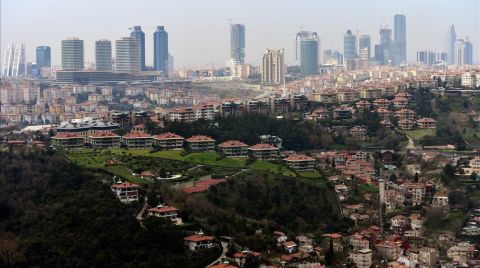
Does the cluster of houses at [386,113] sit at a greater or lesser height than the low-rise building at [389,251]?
greater

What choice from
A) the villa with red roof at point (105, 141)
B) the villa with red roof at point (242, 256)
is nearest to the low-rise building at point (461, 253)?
the villa with red roof at point (242, 256)

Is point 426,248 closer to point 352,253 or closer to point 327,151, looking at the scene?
point 352,253

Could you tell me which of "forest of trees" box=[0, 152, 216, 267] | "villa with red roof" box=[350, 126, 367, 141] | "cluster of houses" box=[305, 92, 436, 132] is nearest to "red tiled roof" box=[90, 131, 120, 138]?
"forest of trees" box=[0, 152, 216, 267]

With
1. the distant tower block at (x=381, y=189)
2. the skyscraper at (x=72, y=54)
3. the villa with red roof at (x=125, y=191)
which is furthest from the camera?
the skyscraper at (x=72, y=54)

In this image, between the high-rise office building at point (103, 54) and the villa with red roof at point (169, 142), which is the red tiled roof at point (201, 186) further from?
the high-rise office building at point (103, 54)

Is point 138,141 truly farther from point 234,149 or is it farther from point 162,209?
point 162,209

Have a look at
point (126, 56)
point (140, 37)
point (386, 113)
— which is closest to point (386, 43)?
point (140, 37)

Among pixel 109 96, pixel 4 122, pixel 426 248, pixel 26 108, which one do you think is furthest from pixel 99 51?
pixel 426 248
